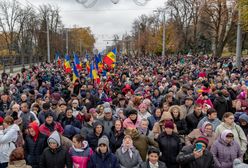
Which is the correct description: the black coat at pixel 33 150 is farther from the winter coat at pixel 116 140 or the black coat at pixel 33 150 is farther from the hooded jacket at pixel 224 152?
A: the hooded jacket at pixel 224 152

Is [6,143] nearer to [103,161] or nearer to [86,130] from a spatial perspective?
[86,130]

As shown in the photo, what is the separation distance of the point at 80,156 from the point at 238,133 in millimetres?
2790

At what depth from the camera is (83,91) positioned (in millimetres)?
11211

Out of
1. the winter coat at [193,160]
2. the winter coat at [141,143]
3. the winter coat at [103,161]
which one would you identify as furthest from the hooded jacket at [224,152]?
the winter coat at [103,161]

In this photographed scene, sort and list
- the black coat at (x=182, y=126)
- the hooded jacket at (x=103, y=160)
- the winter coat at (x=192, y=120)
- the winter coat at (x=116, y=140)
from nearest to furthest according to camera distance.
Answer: the hooded jacket at (x=103, y=160)
the winter coat at (x=116, y=140)
the black coat at (x=182, y=126)
the winter coat at (x=192, y=120)

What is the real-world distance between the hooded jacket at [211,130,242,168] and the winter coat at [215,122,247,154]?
0.45 meters

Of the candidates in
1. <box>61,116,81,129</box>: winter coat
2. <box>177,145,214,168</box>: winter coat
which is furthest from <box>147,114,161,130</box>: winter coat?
<box>177,145,214,168</box>: winter coat

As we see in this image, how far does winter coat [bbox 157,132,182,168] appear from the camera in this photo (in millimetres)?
5547

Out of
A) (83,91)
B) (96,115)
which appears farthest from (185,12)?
(96,115)

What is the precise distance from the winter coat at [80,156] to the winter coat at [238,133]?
7.49ft

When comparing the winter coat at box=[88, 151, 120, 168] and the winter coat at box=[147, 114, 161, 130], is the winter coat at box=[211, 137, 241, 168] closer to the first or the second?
the winter coat at box=[88, 151, 120, 168]

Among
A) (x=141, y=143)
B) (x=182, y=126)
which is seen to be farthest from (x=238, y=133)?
(x=141, y=143)

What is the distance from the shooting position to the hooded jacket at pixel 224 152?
206 inches

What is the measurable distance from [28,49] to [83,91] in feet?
120
